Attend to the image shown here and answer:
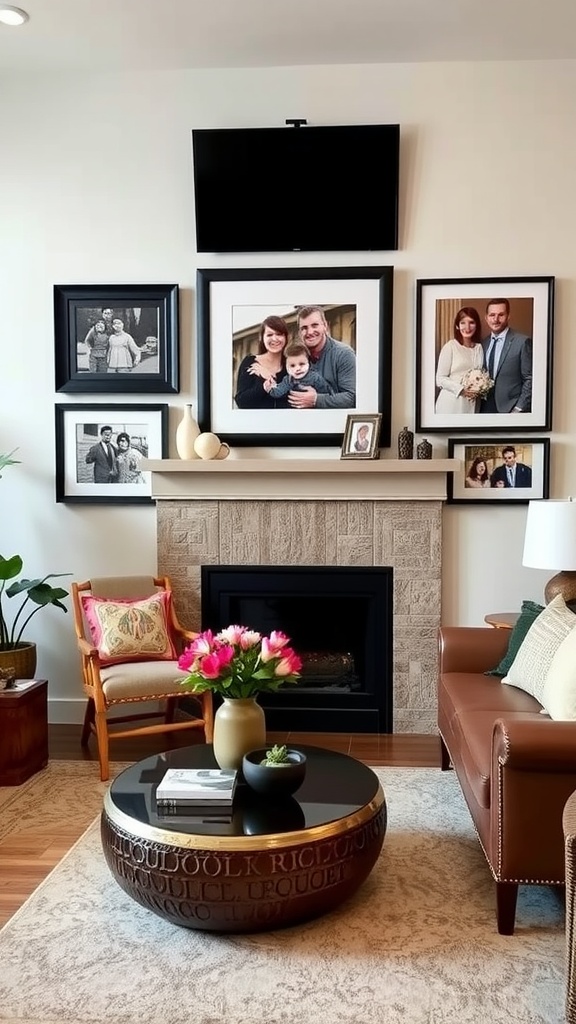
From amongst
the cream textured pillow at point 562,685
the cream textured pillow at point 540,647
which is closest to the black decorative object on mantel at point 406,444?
the cream textured pillow at point 540,647

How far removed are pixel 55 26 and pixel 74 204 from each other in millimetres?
842

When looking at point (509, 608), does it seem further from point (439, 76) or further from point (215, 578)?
point (439, 76)

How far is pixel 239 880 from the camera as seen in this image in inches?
91.0

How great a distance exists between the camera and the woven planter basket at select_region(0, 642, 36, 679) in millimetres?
4141

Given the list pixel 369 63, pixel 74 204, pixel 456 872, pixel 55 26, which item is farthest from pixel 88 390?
pixel 456 872

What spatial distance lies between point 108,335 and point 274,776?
2843 millimetres

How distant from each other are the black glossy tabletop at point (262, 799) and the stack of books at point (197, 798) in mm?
19

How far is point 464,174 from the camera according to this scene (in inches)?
174

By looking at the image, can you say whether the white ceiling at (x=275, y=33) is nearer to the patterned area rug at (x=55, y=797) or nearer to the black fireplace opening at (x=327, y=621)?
the black fireplace opening at (x=327, y=621)

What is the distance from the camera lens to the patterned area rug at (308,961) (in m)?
2.16

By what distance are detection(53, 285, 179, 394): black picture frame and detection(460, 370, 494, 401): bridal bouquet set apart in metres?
1.53

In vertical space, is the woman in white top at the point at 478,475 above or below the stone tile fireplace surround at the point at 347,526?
above

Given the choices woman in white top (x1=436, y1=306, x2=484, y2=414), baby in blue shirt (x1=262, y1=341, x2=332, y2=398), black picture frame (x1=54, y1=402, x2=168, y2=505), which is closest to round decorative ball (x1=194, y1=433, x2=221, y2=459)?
black picture frame (x1=54, y1=402, x2=168, y2=505)

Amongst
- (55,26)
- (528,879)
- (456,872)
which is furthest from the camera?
(55,26)
